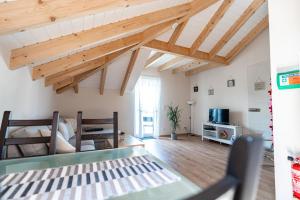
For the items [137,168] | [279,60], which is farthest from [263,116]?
[137,168]

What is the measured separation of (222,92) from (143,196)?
526 centimetres

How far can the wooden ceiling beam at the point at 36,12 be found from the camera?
3.74 feet

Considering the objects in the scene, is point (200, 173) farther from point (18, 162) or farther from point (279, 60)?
point (18, 162)

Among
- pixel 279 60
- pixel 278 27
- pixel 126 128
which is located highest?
pixel 278 27

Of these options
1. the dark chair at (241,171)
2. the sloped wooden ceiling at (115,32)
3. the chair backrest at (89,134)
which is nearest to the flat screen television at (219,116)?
the sloped wooden ceiling at (115,32)

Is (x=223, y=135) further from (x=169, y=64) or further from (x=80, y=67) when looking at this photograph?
(x=80, y=67)

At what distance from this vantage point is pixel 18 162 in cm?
121

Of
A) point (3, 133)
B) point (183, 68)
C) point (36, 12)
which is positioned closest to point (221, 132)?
point (183, 68)

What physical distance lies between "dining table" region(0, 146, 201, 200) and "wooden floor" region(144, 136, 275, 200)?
108cm

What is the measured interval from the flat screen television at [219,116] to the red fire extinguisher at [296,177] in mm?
3650

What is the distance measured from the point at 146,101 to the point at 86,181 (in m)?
5.22

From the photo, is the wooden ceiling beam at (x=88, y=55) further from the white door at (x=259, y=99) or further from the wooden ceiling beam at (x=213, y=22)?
the white door at (x=259, y=99)

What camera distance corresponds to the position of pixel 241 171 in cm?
27

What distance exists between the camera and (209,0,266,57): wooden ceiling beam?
124 inches
